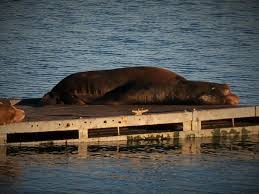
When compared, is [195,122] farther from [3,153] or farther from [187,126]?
[3,153]

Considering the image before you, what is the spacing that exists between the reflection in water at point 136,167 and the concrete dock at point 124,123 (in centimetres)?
28

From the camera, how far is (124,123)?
2672 cm

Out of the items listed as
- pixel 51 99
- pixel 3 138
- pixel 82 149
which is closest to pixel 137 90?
pixel 51 99

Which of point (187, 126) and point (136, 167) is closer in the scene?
point (136, 167)

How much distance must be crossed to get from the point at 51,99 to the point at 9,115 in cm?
300

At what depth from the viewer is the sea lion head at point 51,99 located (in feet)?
94.4

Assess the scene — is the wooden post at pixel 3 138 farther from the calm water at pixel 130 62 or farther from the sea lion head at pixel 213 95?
the sea lion head at pixel 213 95

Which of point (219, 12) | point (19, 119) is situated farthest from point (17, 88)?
point (219, 12)

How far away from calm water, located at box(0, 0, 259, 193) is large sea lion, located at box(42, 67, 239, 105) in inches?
71.1

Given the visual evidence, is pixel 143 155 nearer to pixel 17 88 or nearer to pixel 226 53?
pixel 17 88

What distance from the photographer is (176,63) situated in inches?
1722

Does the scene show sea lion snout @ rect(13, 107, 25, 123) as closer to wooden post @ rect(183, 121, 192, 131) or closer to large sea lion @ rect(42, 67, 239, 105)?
large sea lion @ rect(42, 67, 239, 105)

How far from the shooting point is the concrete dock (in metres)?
26.2

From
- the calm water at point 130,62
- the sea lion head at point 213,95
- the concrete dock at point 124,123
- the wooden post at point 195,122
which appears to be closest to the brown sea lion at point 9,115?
the concrete dock at point 124,123
